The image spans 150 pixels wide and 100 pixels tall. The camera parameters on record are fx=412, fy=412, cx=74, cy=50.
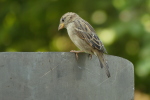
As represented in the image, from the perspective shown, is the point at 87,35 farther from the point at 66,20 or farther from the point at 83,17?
the point at 83,17

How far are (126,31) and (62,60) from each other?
418 centimetres

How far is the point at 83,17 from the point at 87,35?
3.52 m

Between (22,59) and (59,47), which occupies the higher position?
(22,59)

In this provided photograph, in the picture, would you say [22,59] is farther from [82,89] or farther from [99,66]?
[99,66]

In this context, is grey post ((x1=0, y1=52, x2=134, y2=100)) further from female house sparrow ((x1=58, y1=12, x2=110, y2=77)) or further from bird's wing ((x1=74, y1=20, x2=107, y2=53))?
bird's wing ((x1=74, y1=20, x2=107, y2=53))

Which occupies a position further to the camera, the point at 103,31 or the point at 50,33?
the point at 50,33

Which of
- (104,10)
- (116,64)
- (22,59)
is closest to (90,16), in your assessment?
(104,10)

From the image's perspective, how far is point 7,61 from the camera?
3127mm

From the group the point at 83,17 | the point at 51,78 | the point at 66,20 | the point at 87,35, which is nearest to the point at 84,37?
the point at 87,35

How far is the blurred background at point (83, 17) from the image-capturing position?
24.5ft

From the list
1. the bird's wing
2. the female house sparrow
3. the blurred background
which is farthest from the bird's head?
the blurred background

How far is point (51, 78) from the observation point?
3186mm

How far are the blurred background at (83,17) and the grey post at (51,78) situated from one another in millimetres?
3895

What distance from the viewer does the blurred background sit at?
7480 mm
